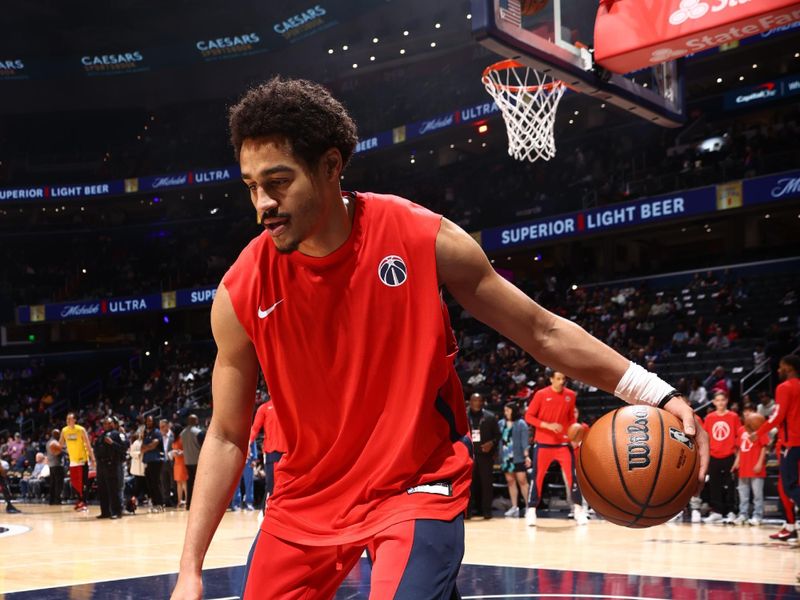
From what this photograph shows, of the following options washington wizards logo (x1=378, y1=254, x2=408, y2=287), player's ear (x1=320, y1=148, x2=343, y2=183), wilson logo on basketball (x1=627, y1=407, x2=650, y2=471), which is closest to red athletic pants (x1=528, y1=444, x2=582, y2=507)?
wilson logo on basketball (x1=627, y1=407, x2=650, y2=471)

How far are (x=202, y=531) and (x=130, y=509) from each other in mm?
14239

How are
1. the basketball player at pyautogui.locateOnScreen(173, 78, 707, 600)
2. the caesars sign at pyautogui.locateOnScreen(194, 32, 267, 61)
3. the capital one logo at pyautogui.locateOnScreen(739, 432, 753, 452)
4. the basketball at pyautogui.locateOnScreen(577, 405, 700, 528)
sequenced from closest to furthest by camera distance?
the basketball player at pyautogui.locateOnScreen(173, 78, 707, 600)
the basketball at pyautogui.locateOnScreen(577, 405, 700, 528)
the capital one logo at pyautogui.locateOnScreen(739, 432, 753, 452)
the caesars sign at pyautogui.locateOnScreen(194, 32, 267, 61)

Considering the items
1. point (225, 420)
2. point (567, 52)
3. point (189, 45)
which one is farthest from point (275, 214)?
point (189, 45)

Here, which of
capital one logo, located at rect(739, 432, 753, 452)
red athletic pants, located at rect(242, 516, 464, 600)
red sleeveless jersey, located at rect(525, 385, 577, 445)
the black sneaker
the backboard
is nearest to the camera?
red athletic pants, located at rect(242, 516, 464, 600)

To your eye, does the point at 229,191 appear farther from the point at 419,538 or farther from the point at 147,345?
the point at 419,538

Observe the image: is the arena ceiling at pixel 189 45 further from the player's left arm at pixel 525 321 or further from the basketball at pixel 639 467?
the player's left arm at pixel 525 321

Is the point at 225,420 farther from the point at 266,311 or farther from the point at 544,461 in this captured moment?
the point at 544,461

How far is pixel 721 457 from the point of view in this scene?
37.6ft

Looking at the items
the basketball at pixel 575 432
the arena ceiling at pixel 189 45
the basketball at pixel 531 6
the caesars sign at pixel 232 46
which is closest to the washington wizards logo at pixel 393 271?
the basketball at pixel 531 6

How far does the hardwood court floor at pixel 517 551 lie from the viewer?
7.66m

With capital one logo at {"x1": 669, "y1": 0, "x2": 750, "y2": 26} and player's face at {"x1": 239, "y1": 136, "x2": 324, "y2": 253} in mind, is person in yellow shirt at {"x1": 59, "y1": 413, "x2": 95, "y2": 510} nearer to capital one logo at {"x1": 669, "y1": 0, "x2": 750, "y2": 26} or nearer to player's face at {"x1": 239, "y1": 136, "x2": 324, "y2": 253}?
capital one logo at {"x1": 669, "y1": 0, "x2": 750, "y2": 26}

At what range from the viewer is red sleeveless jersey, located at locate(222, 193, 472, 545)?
233 cm

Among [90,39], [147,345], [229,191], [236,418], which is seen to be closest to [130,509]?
[236,418]

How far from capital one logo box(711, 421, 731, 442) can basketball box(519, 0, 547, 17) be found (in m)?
5.97
